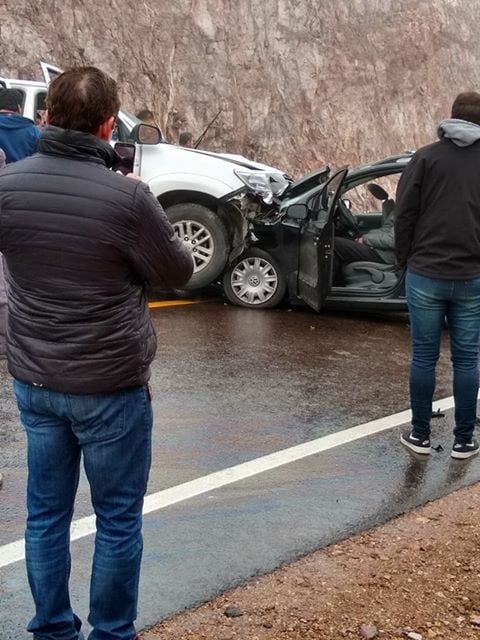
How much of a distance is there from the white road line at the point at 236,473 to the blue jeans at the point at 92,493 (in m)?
0.79

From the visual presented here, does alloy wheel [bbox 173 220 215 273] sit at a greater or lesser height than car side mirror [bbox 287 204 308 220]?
lesser

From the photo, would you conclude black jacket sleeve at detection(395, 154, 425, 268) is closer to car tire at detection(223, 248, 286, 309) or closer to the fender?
car tire at detection(223, 248, 286, 309)

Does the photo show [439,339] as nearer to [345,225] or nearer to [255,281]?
[255,281]

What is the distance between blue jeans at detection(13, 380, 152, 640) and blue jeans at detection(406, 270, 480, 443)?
7.77ft

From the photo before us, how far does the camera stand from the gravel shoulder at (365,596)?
9.65ft

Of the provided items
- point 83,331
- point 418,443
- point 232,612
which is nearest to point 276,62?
point 418,443

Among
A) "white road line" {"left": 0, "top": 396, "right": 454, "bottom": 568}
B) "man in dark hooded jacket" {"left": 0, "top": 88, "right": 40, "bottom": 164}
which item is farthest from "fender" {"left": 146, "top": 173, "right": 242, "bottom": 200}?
"white road line" {"left": 0, "top": 396, "right": 454, "bottom": 568}

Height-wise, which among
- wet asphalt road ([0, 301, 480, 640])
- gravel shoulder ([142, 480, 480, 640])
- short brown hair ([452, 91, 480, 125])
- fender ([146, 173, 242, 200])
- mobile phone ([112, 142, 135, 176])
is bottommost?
wet asphalt road ([0, 301, 480, 640])

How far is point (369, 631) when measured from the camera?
2.95 meters

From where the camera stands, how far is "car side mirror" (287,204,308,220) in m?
7.91

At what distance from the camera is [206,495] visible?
406 cm

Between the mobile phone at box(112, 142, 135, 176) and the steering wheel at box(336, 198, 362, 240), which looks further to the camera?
the steering wheel at box(336, 198, 362, 240)

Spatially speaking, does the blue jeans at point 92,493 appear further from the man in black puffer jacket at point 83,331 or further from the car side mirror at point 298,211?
the car side mirror at point 298,211

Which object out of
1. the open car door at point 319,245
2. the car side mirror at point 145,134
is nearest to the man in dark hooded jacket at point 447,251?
the open car door at point 319,245
